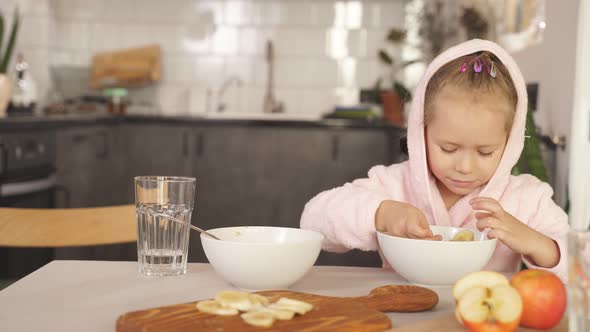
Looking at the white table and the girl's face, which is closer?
the white table

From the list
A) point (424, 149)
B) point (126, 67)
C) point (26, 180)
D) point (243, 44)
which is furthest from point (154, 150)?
point (424, 149)

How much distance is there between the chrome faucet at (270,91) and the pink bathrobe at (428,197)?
3.49 metres

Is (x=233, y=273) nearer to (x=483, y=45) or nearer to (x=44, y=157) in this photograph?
(x=483, y=45)

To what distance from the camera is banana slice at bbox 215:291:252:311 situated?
818mm

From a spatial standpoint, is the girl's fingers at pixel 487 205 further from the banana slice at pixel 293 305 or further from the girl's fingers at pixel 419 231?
the banana slice at pixel 293 305

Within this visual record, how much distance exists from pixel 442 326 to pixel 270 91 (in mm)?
4384

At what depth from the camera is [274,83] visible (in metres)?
5.16

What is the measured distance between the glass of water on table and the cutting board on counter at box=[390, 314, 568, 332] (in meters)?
0.43

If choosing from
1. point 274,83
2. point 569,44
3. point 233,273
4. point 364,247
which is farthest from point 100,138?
point 233,273

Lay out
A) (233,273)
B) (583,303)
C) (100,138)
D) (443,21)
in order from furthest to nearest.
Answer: (443,21), (100,138), (233,273), (583,303)

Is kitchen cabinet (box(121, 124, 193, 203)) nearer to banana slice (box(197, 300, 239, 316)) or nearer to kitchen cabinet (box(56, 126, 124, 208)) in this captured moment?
kitchen cabinet (box(56, 126, 124, 208))

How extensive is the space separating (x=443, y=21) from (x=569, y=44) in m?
2.49

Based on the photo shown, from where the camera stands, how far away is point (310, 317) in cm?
82

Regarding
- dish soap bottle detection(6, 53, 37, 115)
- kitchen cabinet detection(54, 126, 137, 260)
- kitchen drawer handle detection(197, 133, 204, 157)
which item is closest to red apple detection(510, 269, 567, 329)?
kitchen cabinet detection(54, 126, 137, 260)
